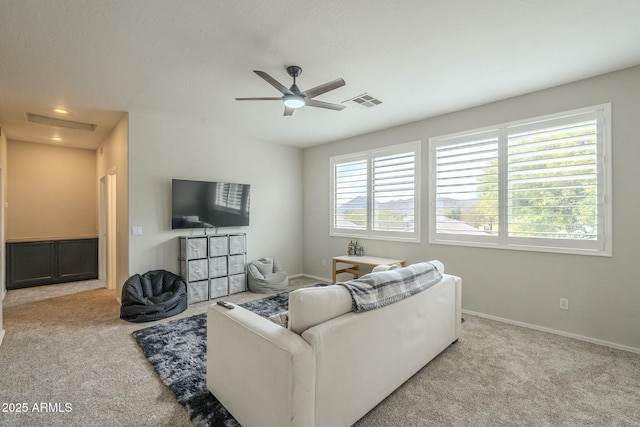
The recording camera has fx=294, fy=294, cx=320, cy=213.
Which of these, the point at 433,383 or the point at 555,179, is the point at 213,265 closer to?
the point at 433,383

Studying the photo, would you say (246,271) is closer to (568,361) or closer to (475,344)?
(475,344)

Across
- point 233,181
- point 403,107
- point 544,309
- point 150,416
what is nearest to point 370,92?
point 403,107

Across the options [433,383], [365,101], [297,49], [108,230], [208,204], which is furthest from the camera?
[108,230]

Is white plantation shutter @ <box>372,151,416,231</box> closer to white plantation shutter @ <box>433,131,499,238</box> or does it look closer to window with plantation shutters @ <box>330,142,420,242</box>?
window with plantation shutters @ <box>330,142,420,242</box>

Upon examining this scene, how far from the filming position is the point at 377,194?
4.94 meters

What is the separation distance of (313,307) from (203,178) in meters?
3.68

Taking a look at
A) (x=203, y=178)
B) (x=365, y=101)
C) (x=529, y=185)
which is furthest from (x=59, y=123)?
(x=529, y=185)

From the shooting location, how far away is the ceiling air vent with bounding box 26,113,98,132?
4.03 meters

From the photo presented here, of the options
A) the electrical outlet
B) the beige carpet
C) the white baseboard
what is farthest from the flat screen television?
the electrical outlet

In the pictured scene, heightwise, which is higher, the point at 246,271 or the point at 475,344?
the point at 246,271

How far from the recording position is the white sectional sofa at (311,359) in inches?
56.2

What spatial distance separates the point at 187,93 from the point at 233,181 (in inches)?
73.7

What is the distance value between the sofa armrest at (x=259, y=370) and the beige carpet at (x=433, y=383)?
40cm

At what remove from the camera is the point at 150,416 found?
1.88m
